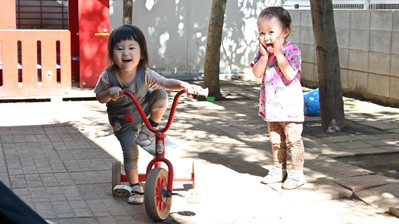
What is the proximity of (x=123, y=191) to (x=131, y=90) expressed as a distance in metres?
0.89

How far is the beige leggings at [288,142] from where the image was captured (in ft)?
17.2

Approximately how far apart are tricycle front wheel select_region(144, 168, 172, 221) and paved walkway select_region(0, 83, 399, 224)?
0.14 m

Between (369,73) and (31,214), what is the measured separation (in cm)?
909

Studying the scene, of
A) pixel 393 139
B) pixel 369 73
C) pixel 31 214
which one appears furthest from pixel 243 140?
pixel 31 214

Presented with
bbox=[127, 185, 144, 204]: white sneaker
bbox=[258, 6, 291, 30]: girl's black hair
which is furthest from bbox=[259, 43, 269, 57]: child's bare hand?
bbox=[127, 185, 144, 204]: white sneaker

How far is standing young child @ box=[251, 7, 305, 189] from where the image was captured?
5113mm

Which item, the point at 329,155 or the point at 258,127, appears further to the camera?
the point at 258,127

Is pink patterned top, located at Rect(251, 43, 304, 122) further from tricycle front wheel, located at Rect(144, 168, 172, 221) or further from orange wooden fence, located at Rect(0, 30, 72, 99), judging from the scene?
orange wooden fence, located at Rect(0, 30, 72, 99)

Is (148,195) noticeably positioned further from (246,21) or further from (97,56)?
(246,21)

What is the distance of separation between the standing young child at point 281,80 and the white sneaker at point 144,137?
3.83 feet

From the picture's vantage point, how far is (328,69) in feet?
25.3

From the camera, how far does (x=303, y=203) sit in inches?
197

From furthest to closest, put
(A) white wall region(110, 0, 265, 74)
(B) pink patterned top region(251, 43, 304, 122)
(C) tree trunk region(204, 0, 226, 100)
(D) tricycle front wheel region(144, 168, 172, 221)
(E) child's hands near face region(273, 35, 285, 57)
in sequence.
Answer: (A) white wall region(110, 0, 265, 74)
(C) tree trunk region(204, 0, 226, 100)
(B) pink patterned top region(251, 43, 304, 122)
(E) child's hands near face region(273, 35, 285, 57)
(D) tricycle front wheel region(144, 168, 172, 221)

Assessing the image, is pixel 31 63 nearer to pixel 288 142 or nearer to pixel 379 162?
pixel 288 142
